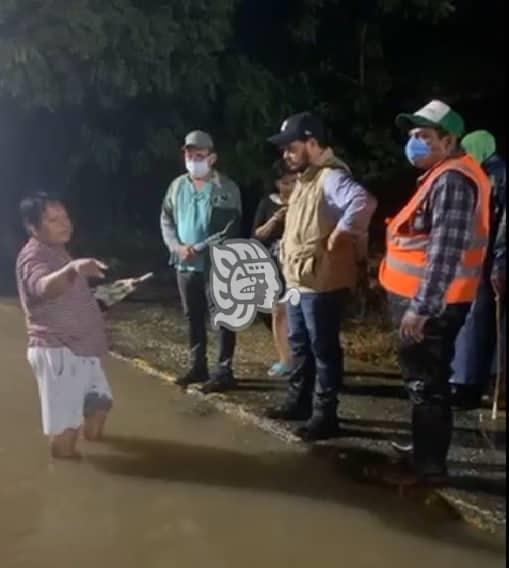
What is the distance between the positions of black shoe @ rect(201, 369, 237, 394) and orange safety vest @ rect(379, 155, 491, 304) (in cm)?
120

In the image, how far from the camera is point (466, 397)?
4.25 m

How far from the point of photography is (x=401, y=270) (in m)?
3.32

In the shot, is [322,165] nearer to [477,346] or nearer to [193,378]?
[477,346]

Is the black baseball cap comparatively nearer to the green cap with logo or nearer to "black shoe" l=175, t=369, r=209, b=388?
the green cap with logo

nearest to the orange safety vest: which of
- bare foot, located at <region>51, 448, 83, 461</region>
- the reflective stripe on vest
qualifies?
the reflective stripe on vest

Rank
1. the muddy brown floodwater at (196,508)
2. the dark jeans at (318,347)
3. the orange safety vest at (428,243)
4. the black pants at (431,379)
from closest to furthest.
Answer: the muddy brown floodwater at (196,508) < the orange safety vest at (428,243) < the black pants at (431,379) < the dark jeans at (318,347)

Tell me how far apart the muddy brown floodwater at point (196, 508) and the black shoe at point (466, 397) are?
0.81 m

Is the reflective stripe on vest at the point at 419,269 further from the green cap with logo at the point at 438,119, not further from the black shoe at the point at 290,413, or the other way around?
the black shoe at the point at 290,413

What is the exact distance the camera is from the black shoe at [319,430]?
387 cm

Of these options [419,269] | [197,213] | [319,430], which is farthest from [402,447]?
[197,213]

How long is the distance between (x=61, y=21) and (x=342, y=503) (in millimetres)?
2159

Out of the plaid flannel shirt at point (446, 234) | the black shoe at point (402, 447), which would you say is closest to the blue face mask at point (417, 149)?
the plaid flannel shirt at point (446, 234)

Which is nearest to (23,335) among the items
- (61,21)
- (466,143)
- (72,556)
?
(61,21)

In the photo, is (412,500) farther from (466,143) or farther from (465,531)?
(466,143)
